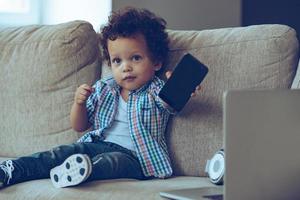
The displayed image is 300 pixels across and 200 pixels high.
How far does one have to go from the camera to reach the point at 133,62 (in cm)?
212

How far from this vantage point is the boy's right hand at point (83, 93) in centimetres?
211

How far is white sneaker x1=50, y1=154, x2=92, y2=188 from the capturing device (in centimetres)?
182

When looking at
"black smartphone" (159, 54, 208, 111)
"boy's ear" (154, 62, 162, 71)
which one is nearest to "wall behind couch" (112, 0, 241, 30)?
"boy's ear" (154, 62, 162, 71)

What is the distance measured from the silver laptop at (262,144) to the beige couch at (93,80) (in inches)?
14.6

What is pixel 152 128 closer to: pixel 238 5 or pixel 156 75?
pixel 156 75

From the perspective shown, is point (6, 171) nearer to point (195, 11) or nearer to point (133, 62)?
point (133, 62)

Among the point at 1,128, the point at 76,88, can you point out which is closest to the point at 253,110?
the point at 76,88

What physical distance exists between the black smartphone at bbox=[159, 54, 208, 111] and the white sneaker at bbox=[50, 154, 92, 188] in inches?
12.8

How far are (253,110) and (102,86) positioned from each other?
2.80ft

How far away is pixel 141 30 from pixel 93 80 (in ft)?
0.95

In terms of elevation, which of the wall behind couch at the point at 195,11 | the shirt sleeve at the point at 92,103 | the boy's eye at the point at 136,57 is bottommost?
the shirt sleeve at the point at 92,103

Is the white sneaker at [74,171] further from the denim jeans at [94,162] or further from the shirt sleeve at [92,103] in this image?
the shirt sleeve at [92,103]

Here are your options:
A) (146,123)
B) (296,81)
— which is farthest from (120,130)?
(296,81)

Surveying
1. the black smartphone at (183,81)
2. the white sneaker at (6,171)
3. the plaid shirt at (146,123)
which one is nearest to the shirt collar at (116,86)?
the plaid shirt at (146,123)
